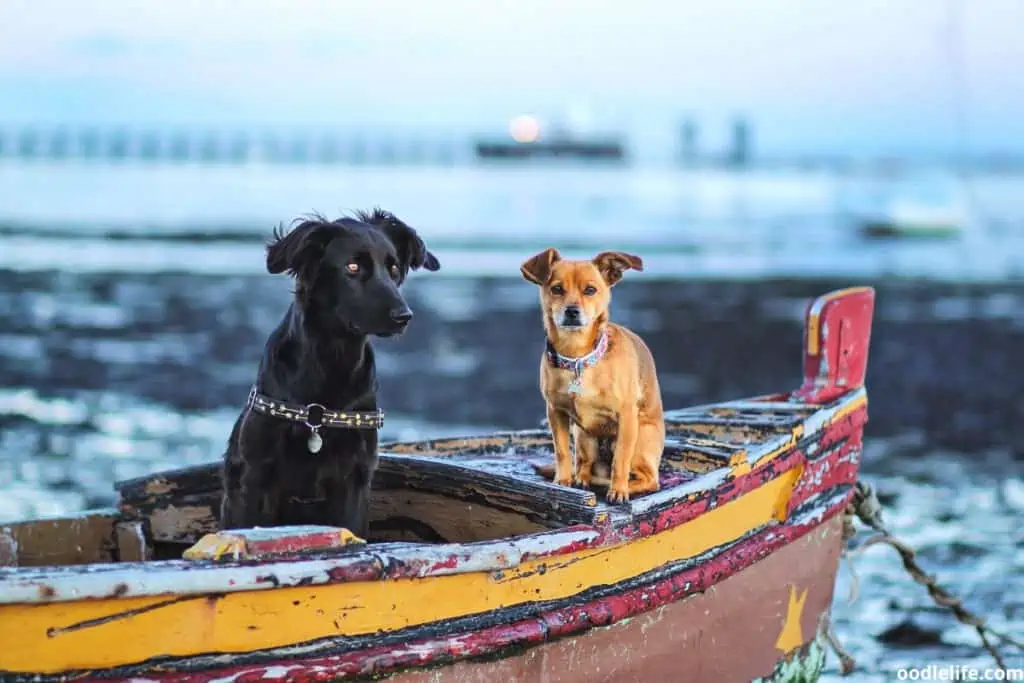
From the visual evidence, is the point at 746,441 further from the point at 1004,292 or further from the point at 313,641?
the point at 1004,292

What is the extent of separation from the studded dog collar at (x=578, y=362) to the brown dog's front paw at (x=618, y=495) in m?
0.41

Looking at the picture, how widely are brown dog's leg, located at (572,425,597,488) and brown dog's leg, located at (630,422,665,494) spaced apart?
6.4 inches

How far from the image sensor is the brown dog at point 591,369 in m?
5.02

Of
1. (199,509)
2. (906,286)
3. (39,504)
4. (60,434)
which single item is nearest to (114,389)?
(60,434)

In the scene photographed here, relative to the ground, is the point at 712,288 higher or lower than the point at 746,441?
lower

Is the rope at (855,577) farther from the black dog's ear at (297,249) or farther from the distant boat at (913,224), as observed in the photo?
the distant boat at (913,224)

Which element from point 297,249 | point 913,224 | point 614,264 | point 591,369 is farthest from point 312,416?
point 913,224

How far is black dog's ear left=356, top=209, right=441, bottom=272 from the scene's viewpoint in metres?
5.20

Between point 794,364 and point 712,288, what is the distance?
857 centimetres

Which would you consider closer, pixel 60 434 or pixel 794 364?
pixel 60 434

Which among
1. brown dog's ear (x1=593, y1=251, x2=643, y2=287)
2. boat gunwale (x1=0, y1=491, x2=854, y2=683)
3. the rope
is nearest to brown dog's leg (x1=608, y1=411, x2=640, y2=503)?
boat gunwale (x1=0, y1=491, x2=854, y2=683)

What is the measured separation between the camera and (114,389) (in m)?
15.9

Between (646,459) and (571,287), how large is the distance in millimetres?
847

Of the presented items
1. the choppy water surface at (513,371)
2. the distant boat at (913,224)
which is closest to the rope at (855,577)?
the choppy water surface at (513,371)
